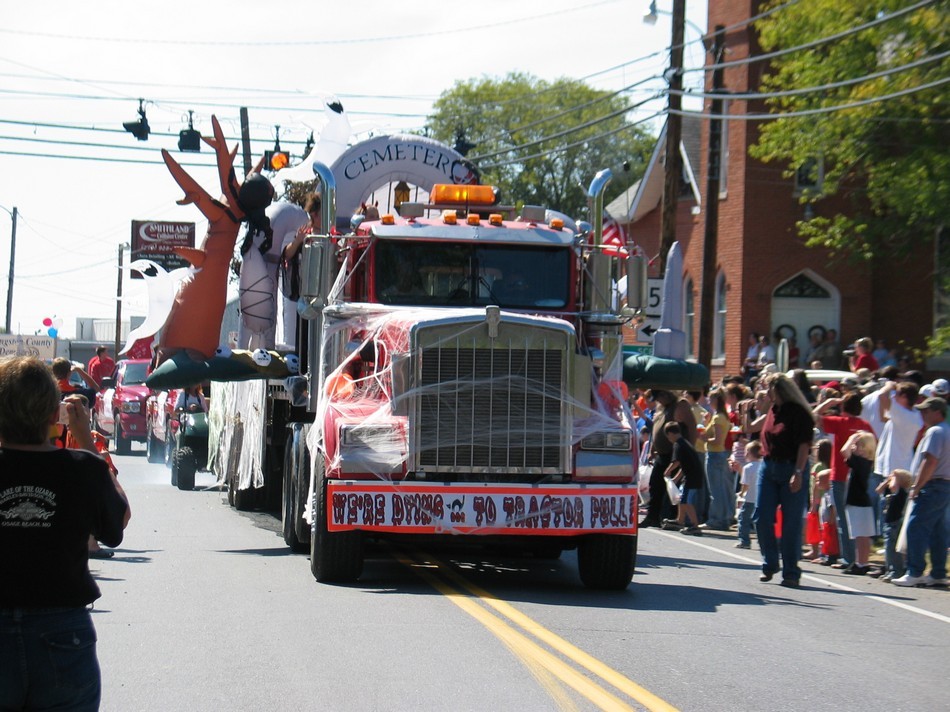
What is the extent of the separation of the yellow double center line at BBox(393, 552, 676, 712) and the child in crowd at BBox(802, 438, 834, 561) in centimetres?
537

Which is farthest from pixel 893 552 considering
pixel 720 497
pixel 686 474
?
pixel 720 497

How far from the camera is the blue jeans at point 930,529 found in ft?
42.2

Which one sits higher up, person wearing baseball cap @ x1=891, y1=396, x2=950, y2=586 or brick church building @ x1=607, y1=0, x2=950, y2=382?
brick church building @ x1=607, y1=0, x2=950, y2=382

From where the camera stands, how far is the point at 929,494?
12875mm

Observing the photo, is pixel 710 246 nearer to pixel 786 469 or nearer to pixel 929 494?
pixel 929 494

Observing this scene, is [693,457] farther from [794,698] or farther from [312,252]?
[794,698]

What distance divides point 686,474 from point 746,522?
4.96ft

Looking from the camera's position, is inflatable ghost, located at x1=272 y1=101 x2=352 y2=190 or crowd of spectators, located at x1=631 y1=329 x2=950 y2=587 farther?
inflatable ghost, located at x1=272 y1=101 x2=352 y2=190

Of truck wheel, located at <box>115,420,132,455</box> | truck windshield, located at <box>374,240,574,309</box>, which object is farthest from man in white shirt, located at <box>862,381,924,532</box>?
truck wheel, located at <box>115,420,132,455</box>

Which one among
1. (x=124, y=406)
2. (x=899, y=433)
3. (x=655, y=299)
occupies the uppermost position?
(x=655, y=299)

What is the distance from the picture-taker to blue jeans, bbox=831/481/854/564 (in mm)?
14250

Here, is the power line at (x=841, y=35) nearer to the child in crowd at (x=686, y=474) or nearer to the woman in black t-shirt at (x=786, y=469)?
the child in crowd at (x=686, y=474)

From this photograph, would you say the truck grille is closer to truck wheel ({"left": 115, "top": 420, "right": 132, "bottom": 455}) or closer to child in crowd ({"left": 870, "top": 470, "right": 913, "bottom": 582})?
child in crowd ({"left": 870, "top": 470, "right": 913, "bottom": 582})

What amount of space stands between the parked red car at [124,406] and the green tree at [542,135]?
34639 millimetres
